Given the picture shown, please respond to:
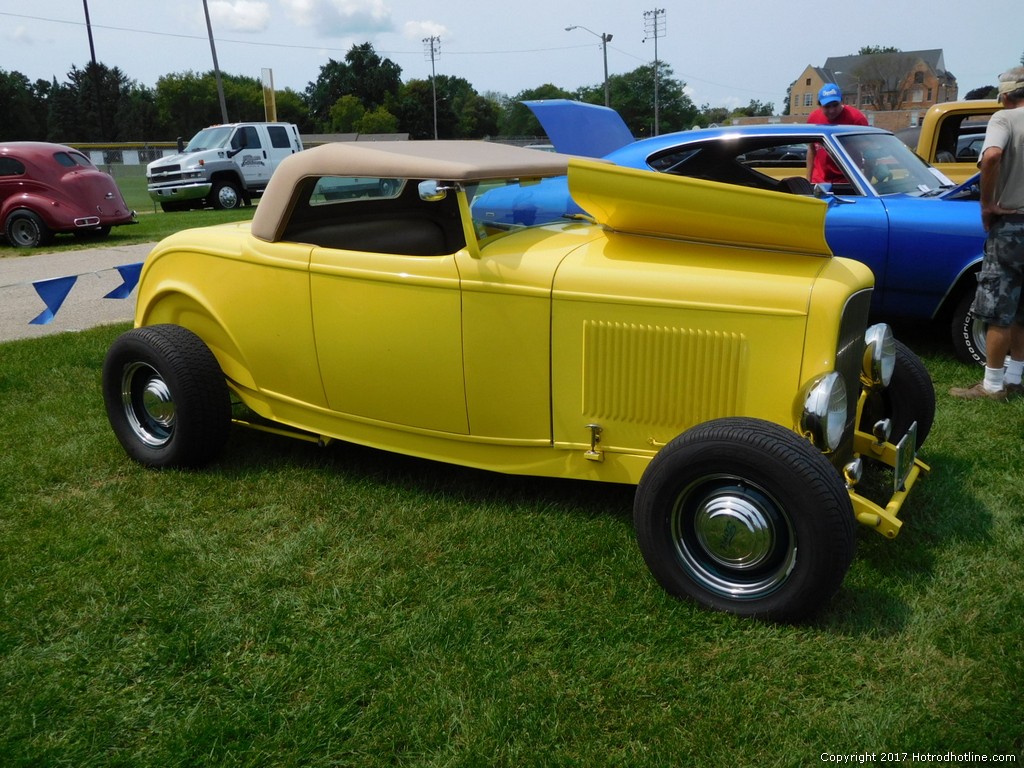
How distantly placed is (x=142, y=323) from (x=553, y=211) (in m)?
2.26

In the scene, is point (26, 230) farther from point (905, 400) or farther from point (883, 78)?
point (883, 78)

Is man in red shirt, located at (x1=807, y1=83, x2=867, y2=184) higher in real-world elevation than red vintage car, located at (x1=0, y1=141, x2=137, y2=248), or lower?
higher

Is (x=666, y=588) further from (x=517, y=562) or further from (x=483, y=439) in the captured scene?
(x=483, y=439)

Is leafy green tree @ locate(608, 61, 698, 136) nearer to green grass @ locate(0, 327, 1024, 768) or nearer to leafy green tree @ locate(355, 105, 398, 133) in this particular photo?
leafy green tree @ locate(355, 105, 398, 133)

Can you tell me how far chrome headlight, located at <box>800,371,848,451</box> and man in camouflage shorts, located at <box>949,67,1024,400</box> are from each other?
248cm

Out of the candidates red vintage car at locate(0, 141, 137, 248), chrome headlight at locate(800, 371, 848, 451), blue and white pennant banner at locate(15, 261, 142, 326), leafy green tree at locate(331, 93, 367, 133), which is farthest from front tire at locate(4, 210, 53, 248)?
leafy green tree at locate(331, 93, 367, 133)

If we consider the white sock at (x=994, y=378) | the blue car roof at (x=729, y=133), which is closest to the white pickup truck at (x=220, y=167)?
the blue car roof at (x=729, y=133)

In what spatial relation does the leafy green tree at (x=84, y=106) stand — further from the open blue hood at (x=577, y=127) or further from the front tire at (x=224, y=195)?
the open blue hood at (x=577, y=127)

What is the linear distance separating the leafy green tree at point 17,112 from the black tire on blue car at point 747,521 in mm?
71528

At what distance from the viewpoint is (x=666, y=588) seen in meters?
2.85

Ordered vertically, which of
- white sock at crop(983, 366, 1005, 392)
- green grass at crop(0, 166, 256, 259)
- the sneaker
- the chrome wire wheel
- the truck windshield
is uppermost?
the truck windshield

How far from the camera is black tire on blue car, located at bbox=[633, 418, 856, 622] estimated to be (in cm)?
254

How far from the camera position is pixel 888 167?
5.97 m

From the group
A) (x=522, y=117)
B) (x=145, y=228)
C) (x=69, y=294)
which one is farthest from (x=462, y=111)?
(x=69, y=294)
